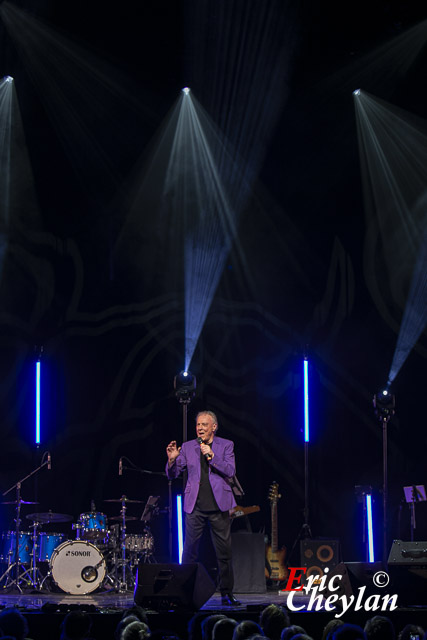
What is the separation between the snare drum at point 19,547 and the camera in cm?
926

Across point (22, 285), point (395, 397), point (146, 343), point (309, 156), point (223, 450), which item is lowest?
point (223, 450)

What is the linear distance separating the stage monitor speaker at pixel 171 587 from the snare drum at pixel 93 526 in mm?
3049

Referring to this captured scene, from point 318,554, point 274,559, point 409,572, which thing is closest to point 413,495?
point 318,554

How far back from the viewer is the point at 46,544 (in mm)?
9328

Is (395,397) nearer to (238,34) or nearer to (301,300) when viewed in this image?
(301,300)

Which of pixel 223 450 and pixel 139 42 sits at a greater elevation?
pixel 139 42

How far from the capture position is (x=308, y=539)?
9.37 metres

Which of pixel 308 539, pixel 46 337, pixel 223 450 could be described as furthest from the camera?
pixel 46 337

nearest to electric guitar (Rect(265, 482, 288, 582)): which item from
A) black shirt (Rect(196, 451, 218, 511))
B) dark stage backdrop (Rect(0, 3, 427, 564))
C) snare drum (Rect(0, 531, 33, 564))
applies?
dark stage backdrop (Rect(0, 3, 427, 564))

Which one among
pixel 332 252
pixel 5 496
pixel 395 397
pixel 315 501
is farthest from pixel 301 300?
pixel 5 496

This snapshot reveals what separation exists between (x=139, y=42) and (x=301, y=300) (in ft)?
12.3

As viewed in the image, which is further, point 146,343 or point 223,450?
point 146,343

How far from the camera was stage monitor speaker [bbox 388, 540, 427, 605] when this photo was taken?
6387 mm

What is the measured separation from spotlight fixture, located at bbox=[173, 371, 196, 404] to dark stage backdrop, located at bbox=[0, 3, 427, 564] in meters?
0.82
